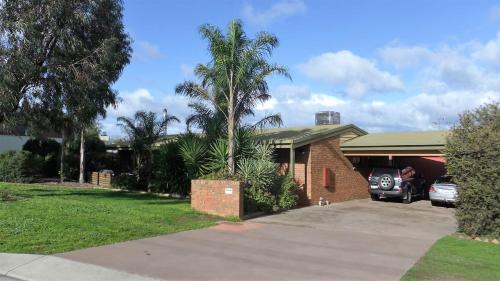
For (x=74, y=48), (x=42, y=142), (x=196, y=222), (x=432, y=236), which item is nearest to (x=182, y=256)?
(x=196, y=222)

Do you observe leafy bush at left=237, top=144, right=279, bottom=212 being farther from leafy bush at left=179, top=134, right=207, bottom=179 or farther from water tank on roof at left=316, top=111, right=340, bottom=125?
water tank on roof at left=316, top=111, right=340, bottom=125

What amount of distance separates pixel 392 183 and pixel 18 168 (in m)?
19.4

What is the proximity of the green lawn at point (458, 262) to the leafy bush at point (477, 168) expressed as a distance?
0.77m

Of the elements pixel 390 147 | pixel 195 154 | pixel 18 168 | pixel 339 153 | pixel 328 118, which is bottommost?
pixel 18 168

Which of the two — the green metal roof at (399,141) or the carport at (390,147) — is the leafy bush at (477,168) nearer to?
the carport at (390,147)

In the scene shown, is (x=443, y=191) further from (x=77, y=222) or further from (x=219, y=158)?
(x=77, y=222)

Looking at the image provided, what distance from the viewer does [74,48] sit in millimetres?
18250

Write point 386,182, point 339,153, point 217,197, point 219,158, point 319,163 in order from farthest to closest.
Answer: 1. point 339,153
2. point 386,182
3. point 319,163
4. point 219,158
5. point 217,197

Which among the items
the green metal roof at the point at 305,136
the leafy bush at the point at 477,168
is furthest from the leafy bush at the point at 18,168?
the leafy bush at the point at 477,168

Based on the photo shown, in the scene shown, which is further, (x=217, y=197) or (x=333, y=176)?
(x=333, y=176)

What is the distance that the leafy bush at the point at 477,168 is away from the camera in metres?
12.6

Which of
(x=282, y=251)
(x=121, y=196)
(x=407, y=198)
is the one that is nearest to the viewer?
(x=282, y=251)

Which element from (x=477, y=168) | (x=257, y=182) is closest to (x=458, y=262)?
(x=477, y=168)

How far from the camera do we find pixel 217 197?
642 inches
